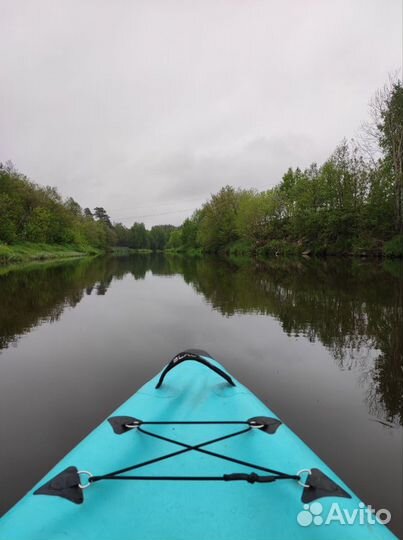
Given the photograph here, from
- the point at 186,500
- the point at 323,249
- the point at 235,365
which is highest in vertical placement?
the point at 323,249

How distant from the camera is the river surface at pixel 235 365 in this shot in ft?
9.25

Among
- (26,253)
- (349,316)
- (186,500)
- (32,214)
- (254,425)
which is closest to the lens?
(186,500)

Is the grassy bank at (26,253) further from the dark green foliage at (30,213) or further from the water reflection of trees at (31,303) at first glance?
the water reflection of trees at (31,303)

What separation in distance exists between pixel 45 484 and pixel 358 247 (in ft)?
117

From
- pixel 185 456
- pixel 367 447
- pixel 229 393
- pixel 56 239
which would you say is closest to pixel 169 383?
pixel 229 393

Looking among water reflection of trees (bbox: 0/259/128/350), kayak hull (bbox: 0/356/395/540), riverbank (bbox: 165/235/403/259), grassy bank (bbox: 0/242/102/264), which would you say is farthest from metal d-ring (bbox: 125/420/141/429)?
grassy bank (bbox: 0/242/102/264)

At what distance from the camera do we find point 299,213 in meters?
40.9

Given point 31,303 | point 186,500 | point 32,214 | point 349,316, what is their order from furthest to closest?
point 32,214, point 31,303, point 349,316, point 186,500

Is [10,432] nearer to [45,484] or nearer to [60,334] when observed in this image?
[45,484]

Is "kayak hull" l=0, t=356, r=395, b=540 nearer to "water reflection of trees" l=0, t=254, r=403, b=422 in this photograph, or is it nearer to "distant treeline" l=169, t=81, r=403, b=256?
"water reflection of trees" l=0, t=254, r=403, b=422

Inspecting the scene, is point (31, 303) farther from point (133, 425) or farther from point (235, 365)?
point (133, 425)

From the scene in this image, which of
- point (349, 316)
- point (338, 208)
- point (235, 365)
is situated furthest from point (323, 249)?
point (235, 365)

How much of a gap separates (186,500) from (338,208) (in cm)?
3876

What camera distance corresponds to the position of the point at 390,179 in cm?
2948
